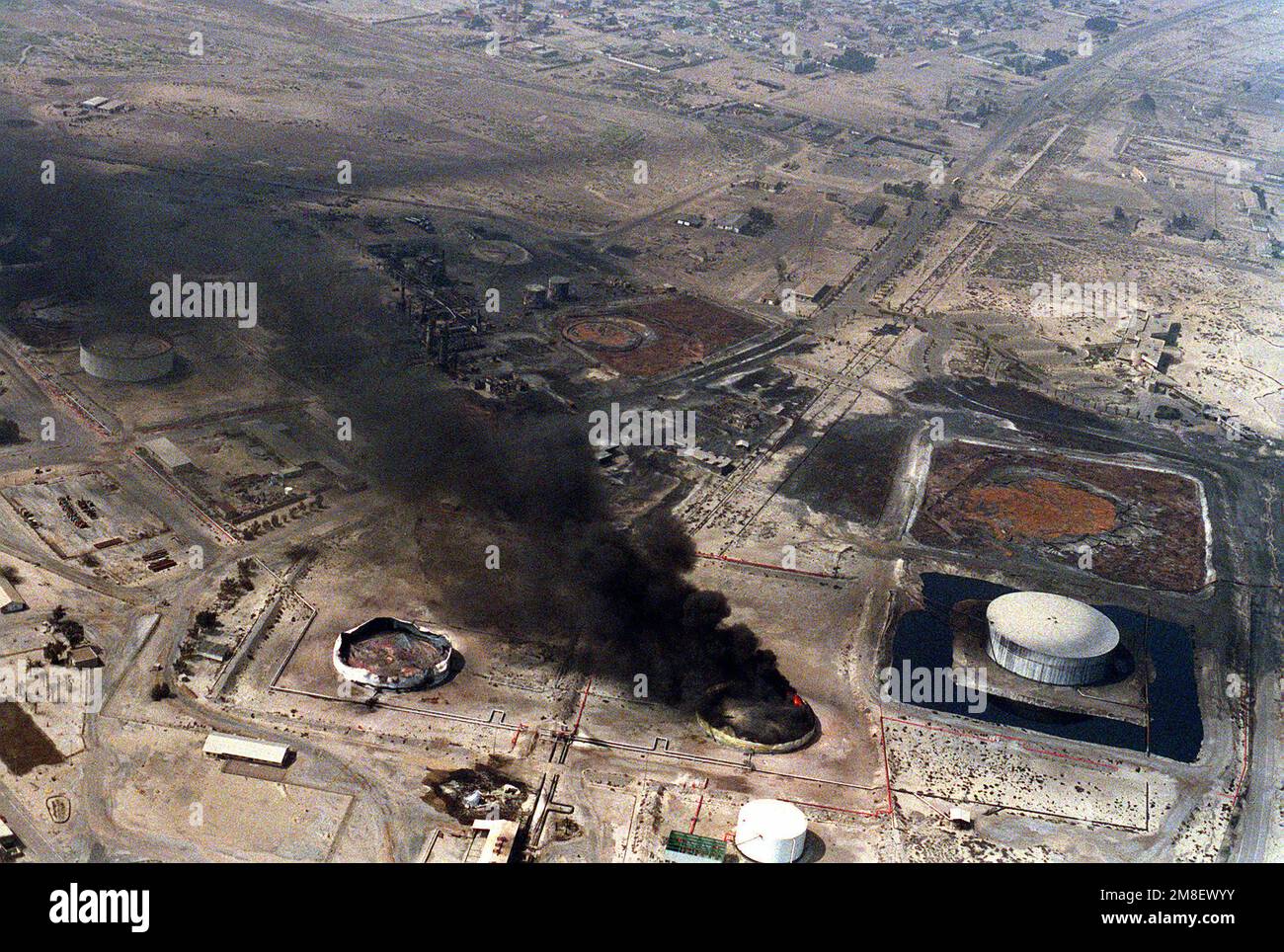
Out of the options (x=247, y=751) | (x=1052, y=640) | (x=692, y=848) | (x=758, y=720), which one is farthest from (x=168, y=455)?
(x=1052, y=640)

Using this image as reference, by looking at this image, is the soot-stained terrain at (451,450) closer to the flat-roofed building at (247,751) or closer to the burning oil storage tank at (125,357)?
the burning oil storage tank at (125,357)

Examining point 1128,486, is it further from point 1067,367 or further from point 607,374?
point 607,374

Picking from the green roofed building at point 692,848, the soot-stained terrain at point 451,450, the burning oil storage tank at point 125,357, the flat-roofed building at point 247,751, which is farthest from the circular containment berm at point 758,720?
the burning oil storage tank at point 125,357

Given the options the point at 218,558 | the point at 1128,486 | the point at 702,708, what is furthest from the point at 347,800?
the point at 1128,486

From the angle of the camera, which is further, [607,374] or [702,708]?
[607,374]

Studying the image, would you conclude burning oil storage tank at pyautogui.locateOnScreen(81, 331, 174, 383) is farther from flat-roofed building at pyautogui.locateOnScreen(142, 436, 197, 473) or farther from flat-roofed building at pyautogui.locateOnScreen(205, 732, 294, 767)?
flat-roofed building at pyautogui.locateOnScreen(205, 732, 294, 767)
